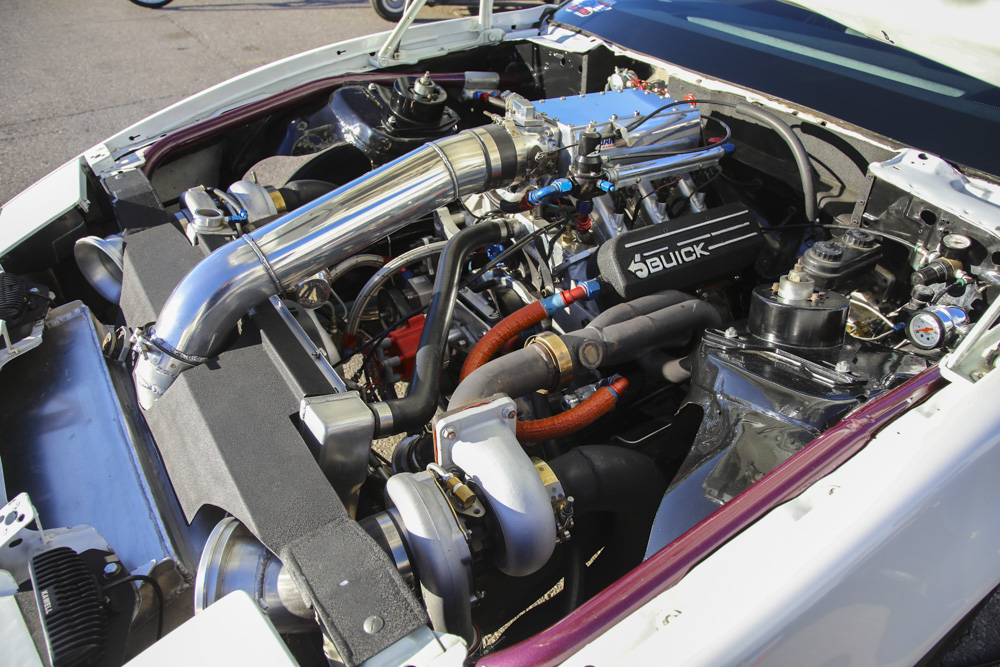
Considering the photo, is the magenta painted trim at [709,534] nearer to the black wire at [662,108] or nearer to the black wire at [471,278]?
the black wire at [471,278]

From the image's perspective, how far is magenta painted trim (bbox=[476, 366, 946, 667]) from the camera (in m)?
0.88

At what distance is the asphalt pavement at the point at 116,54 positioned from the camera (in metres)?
4.82

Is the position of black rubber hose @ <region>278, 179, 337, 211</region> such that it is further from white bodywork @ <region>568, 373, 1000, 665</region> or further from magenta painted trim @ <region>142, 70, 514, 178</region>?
white bodywork @ <region>568, 373, 1000, 665</region>

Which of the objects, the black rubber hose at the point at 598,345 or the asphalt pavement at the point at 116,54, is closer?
the black rubber hose at the point at 598,345

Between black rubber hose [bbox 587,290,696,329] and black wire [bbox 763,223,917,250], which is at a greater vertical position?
black wire [bbox 763,223,917,250]

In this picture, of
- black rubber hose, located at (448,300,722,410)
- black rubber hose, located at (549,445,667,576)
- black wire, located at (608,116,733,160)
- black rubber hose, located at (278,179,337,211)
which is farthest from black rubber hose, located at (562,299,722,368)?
black rubber hose, located at (278,179,337,211)

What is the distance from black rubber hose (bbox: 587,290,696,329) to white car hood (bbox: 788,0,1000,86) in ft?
2.42

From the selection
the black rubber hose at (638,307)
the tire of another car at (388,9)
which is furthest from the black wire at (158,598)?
the tire of another car at (388,9)

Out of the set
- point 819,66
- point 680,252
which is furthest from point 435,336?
point 819,66

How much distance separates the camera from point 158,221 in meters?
1.87

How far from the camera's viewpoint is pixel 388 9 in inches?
297

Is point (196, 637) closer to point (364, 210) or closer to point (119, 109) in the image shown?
point (364, 210)

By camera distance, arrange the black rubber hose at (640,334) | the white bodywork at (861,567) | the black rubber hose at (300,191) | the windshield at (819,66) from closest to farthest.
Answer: the white bodywork at (861,567), the black rubber hose at (640,334), the windshield at (819,66), the black rubber hose at (300,191)

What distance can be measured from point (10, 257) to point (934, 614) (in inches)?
91.9
